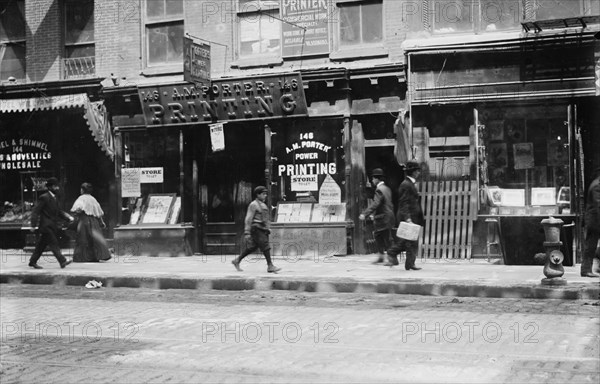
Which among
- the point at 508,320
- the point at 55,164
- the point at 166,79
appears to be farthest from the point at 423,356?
the point at 55,164

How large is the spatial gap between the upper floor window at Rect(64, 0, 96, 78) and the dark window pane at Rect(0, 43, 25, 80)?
55.0 inches

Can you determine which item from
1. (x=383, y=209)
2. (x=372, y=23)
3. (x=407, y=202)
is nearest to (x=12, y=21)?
(x=372, y=23)

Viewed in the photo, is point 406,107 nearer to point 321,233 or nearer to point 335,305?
point 321,233

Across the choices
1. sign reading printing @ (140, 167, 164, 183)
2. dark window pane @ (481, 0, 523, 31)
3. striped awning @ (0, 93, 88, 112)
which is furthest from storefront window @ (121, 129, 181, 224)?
dark window pane @ (481, 0, 523, 31)

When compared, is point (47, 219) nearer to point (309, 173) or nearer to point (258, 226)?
point (258, 226)

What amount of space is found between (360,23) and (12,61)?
968 centimetres

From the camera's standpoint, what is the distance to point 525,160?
15.5 metres

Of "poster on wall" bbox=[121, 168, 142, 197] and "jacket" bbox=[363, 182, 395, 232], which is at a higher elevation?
"poster on wall" bbox=[121, 168, 142, 197]

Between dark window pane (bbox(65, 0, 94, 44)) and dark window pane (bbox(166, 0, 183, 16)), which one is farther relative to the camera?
dark window pane (bbox(65, 0, 94, 44))

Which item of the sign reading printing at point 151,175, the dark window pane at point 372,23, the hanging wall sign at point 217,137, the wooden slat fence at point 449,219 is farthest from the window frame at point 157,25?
the wooden slat fence at point 449,219

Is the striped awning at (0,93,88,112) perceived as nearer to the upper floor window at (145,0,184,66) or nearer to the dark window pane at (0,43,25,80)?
the dark window pane at (0,43,25,80)

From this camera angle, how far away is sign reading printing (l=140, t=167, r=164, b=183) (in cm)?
1878

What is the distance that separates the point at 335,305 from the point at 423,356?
371 cm

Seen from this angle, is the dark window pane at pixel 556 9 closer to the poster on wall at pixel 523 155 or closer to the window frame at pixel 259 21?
the poster on wall at pixel 523 155
